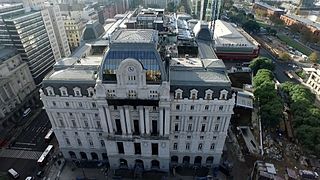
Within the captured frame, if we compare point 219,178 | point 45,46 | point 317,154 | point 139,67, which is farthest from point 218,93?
point 45,46

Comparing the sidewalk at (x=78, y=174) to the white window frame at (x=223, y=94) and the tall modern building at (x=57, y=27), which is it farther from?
the tall modern building at (x=57, y=27)

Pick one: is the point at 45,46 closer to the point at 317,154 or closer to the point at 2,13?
the point at 2,13

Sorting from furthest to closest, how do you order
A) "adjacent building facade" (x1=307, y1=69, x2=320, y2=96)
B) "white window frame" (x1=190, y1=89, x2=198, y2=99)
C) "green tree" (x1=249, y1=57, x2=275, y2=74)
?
"green tree" (x1=249, y1=57, x2=275, y2=74)
"adjacent building facade" (x1=307, y1=69, x2=320, y2=96)
"white window frame" (x1=190, y1=89, x2=198, y2=99)

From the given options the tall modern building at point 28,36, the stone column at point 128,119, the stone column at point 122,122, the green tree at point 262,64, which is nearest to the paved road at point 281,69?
the green tree at point 262,64

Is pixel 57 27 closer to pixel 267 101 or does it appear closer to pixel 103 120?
pixel 103 120

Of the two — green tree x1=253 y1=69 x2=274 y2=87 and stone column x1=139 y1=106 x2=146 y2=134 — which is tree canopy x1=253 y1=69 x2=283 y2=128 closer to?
green tree x1=253 y1=69 x2=274 y2=87

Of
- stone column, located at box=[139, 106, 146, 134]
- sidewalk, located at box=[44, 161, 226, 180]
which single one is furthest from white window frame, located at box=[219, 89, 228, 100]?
sidewalk, located at box=[44, 161, 226, 180]

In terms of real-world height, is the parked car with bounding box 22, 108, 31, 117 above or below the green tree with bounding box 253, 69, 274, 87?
below
